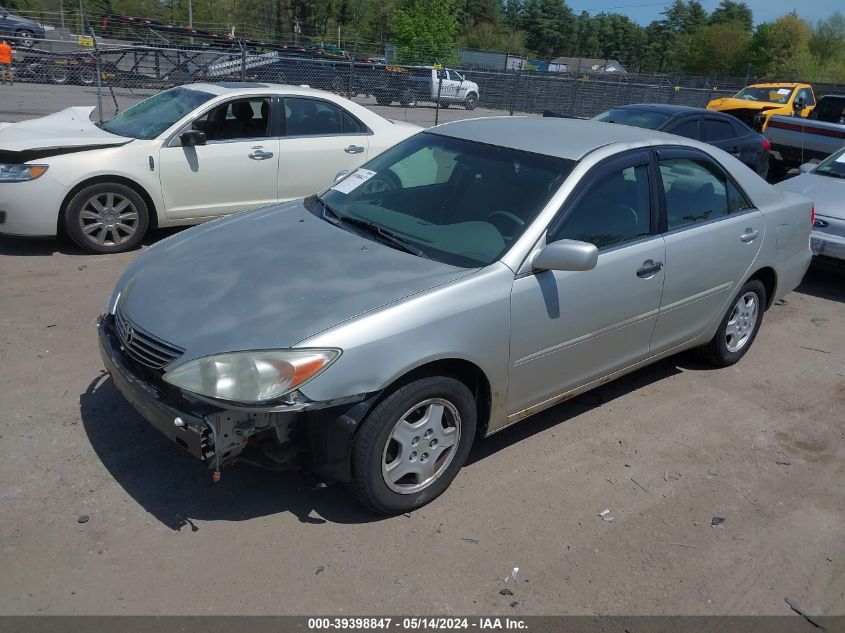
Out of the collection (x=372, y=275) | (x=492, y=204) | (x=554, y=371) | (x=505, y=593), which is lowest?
(x=505, y=593)

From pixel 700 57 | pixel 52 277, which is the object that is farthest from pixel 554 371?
pixel 700 57

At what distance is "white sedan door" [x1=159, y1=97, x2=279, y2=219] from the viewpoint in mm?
7008

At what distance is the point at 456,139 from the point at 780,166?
34.2 ft

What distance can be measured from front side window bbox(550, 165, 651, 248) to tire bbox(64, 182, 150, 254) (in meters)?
4.60

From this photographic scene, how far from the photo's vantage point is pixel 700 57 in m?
73.3

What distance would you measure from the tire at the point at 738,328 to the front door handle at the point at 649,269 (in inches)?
42.7

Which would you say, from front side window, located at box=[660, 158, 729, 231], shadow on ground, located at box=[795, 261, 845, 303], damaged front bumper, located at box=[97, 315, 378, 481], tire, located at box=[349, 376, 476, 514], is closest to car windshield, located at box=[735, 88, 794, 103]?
shadow on ground, located at box=[795, 261, 845, 303]

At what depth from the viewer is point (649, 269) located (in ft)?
13.6

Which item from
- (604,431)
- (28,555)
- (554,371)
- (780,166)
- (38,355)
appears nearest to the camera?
(28,555)

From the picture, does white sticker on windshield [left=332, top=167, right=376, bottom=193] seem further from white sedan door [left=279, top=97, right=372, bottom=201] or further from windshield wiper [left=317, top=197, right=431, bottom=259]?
white sedan door [left=279, top=97, right=372, bottom=201]

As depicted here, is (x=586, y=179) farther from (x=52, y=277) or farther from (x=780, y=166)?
(x=780, y=166)

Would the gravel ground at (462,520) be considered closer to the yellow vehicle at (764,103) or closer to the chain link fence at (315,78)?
the chain link fence at (315,78)

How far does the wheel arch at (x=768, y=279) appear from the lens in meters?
5.21

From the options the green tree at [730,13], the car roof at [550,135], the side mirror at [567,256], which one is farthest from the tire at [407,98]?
the green tree at [730,13]
